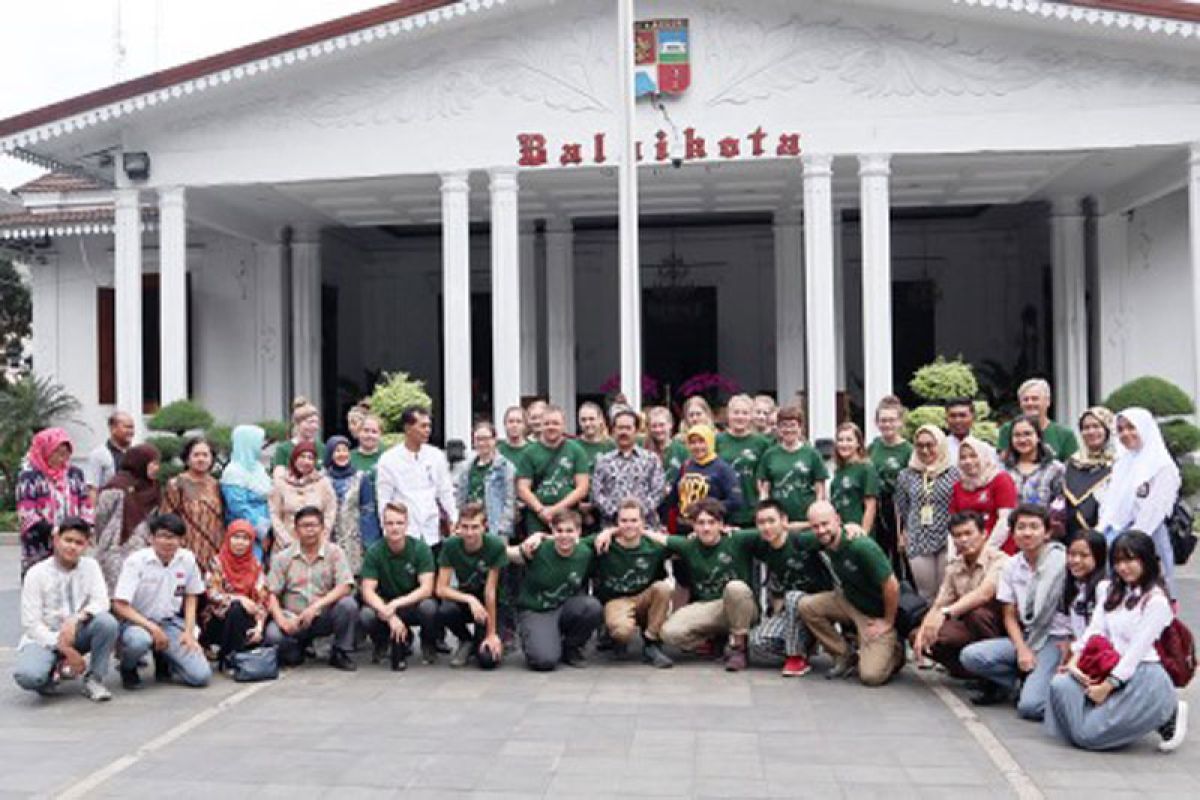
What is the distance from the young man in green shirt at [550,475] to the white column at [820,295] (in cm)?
672

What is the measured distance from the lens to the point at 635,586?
7.91 m

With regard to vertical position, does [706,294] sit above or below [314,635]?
above

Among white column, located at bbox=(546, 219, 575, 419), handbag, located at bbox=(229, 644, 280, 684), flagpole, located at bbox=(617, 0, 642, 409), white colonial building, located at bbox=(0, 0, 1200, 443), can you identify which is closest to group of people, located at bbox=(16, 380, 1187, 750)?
handbag, located at bbox=(229, 644, 280, 684)

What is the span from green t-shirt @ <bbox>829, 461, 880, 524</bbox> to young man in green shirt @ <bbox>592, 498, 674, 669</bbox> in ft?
3.95

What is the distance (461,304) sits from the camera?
49.9ft

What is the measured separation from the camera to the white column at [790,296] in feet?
64.6

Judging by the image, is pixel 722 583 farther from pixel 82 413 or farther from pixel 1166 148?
pixel 82 413

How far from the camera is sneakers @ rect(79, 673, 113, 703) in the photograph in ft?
22.9

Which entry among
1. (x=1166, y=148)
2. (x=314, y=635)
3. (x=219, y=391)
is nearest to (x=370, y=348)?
(x=219, y=391)

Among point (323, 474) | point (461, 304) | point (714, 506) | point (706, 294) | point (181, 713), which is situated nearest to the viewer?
point (181, 713)

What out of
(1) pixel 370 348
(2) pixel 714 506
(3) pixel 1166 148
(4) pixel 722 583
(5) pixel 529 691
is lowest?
(5) pixel 529 691

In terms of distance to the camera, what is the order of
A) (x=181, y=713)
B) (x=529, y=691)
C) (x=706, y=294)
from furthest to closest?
1. (x=706, y=294)
2. (x=529, y=691)
3. (x=181, y=713)

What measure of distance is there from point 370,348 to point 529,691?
17965mm

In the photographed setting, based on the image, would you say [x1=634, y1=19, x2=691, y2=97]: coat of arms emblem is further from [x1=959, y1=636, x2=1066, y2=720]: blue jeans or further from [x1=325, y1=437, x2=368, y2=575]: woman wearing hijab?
[x1=959, y1=636, x2=1066, y2=720]: blue jeans
